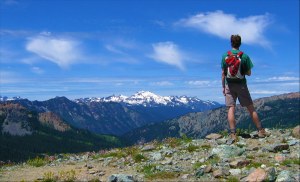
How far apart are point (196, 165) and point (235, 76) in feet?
14.6

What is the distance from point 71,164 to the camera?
1756 cm

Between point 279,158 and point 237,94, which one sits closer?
point 279,158

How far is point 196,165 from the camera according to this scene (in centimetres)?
1387

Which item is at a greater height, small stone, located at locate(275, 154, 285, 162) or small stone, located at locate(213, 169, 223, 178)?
small stone, located at locate(275, 154, 285, 162)

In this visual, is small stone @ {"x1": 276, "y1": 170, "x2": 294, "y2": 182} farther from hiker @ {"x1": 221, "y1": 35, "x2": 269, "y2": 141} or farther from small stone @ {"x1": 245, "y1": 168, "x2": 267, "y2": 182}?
hiker @ {"x1": 221, "y1": 35, "x2": 269, "y2": 141}

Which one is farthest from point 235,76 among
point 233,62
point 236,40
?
point 236,40

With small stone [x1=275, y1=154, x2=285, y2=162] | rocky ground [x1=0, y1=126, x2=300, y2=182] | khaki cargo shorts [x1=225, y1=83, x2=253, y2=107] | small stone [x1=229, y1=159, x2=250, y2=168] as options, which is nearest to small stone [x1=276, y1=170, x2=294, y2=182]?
rocky ground [x1=0, y1=126, x2=300, y2=182]

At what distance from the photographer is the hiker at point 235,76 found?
15.8m

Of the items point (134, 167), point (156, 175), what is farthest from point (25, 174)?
point (156, 175)

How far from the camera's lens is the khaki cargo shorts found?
1633 cm

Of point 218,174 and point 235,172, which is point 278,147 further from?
point 218,174

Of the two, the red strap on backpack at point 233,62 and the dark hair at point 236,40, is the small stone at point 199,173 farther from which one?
the dark hair at point 236,40

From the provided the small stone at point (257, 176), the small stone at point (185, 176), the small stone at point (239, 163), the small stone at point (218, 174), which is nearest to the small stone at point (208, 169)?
the small stone at point (218, 174)

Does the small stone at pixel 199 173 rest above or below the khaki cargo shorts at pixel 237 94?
below
